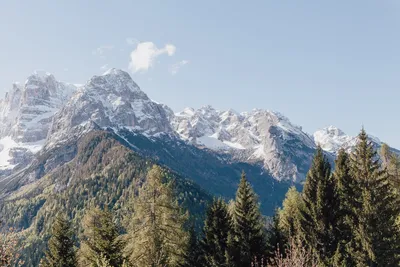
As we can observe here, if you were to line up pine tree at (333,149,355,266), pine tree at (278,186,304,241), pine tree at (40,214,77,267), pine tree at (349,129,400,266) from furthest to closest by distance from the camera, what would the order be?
1. pine tree at (278,186,304,241)
2. pine tree at (40,214,77,267)
3. pine tree at (333,149,355,266)
4. pine tree at (349,129,400,266)

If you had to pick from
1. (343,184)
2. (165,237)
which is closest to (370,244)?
(343,184)

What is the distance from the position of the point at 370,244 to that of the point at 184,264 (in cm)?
2128

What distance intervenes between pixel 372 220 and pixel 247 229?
45.3 feet

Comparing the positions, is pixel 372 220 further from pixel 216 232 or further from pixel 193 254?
pixel 193 254

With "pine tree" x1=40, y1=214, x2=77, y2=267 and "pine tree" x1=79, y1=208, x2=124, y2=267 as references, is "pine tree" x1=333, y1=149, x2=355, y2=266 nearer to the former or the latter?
"pine tree" x1=79, y1=208, x2=124, y2=267

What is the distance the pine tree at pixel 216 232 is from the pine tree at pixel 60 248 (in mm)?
15501

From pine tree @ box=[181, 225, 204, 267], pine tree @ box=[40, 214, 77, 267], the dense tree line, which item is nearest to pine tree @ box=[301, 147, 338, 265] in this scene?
the dense tree line

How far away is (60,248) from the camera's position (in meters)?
38.4

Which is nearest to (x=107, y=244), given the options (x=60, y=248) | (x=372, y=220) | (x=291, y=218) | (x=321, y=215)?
(x=60, y=248)

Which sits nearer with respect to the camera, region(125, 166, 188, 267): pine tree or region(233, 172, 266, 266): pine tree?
region(125, 166, 188, 267): pine tree

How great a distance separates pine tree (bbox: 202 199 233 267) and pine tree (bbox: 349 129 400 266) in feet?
48.1

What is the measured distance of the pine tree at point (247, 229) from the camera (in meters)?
42.7

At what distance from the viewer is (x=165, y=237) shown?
37969mm

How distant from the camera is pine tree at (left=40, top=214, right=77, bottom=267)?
37.7m
